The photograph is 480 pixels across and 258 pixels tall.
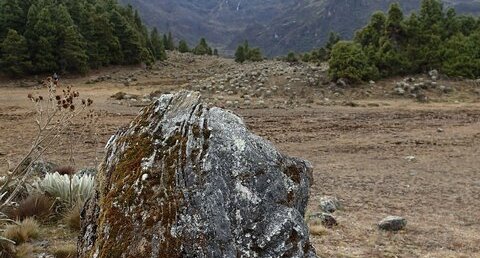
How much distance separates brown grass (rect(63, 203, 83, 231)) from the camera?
6601 mm

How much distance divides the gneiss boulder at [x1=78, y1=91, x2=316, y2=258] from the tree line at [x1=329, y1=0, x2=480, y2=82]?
2042 cm

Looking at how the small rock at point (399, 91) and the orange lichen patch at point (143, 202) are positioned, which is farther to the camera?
the small rock at point (399, 91)

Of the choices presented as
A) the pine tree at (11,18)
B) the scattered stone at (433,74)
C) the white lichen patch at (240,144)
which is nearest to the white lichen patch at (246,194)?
the white lichen patch at (240,144)

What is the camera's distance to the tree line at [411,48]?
82.3 ft

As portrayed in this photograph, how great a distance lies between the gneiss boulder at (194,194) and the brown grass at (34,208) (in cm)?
248

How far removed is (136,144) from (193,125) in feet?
1.61

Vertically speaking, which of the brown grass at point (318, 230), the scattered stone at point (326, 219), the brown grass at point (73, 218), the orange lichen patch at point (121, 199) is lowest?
the scattered stone at point (326, 219)

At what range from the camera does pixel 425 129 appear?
54.4 ft

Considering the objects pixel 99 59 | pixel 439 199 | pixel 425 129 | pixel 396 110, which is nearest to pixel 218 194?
pixel 439 199

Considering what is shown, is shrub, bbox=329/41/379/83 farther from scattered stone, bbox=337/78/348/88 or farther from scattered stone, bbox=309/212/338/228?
scattered stone, bbox=309/212/338/228

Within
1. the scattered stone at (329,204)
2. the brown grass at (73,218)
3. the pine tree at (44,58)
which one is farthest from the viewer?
the pine tree at (44,58)

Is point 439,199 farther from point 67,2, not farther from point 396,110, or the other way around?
point 67,2

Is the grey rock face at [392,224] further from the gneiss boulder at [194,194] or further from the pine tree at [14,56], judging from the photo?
the pine tree at [14,56]

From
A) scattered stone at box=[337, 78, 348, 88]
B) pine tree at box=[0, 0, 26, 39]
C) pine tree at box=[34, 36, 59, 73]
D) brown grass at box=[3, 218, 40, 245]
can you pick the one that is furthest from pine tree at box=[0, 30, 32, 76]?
brown grass at box=[3, 218, 40, 245]
